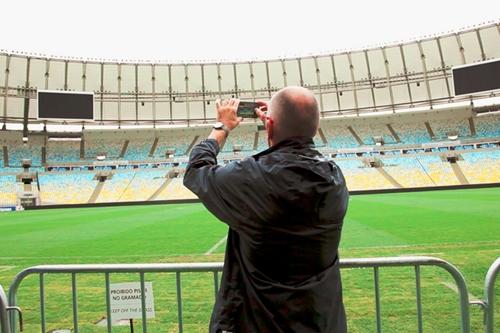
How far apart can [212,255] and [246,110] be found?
758 centimetres

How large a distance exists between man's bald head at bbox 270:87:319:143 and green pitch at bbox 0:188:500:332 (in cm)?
328

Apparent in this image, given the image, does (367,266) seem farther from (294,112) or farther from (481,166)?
(481,166)

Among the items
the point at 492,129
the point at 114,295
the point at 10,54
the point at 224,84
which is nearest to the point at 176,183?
the point at 224,84

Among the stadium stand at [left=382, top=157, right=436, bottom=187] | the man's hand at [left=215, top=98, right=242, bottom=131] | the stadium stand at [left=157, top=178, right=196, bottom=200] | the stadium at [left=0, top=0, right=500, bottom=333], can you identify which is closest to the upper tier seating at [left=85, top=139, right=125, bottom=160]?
the stadium at [left=0, top=0, right=500, bottom=333]

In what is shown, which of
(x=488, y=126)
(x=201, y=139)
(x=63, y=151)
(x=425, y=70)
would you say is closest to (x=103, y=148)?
(x=63, y=151)

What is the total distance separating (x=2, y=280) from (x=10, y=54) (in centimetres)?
3950

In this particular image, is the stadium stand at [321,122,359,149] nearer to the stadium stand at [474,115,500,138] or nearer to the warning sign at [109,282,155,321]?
the stadium stand at [474,115,500,138]

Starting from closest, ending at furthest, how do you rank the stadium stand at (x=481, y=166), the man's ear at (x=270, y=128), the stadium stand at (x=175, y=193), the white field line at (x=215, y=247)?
the man's ear at (x=270, y=128) < the white field line at (x=215, y=247) < the stadium stand at (x=481, y=166) < the stadium stand at (x=175, y=193)

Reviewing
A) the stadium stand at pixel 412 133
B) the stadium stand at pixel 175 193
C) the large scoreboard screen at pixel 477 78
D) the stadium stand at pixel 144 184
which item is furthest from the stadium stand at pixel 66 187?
the large scoreboard screen at pixel 477 78

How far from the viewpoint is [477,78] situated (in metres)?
36.5

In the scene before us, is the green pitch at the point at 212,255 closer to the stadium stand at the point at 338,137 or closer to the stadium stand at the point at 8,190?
the stadium stand at the point at 8,190

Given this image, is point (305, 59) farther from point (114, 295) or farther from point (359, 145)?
point (114, 295)

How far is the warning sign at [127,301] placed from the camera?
2.94 metres

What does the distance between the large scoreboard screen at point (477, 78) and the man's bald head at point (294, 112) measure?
40.2 metres
